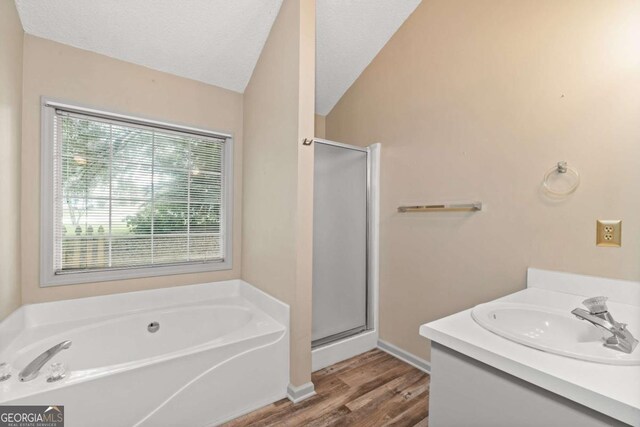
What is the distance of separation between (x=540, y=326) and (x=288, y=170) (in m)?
1.57

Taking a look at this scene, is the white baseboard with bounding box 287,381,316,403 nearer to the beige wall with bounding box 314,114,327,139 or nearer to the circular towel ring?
the circular towel ring

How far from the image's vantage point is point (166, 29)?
2072 millimetres

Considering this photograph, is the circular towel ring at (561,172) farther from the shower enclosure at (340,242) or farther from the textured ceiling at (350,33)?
the textured ceiling at (350,33)

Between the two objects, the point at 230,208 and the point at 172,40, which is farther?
the point at 230,208

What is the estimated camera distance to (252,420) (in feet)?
5.56

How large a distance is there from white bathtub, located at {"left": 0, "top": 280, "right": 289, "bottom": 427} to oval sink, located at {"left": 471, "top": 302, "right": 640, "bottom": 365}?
124 cm

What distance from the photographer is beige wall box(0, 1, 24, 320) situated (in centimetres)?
154

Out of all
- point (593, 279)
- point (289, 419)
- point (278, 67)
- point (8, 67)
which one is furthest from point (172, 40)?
point (593, 279)

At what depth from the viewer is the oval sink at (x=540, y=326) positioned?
3.12ft

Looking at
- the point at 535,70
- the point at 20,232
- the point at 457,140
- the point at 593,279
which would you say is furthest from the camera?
the point at 457,140

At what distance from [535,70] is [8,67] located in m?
2.91

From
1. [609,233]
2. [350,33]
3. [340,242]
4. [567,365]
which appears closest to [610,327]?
[567,365]

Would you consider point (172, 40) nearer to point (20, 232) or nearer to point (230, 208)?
point (230, 208)

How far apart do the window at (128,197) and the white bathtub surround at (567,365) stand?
7.07ft
